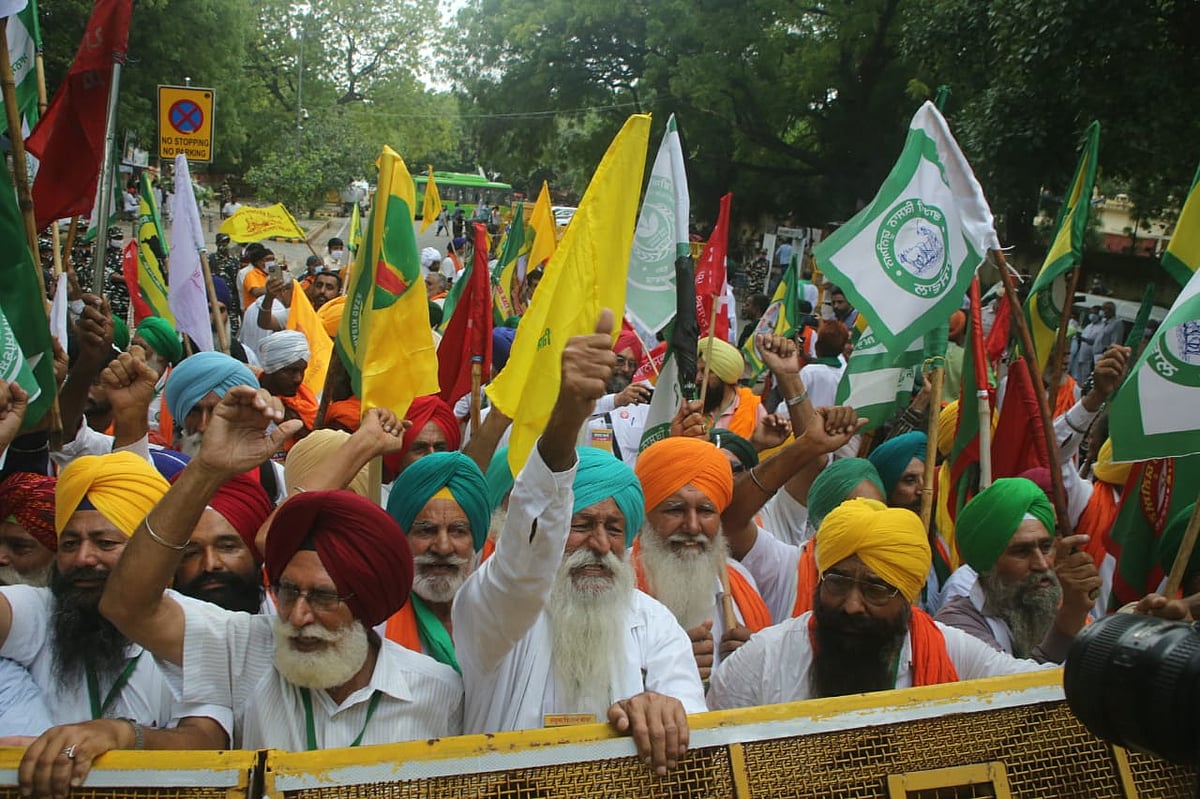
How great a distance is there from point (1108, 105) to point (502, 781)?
39.8 feet

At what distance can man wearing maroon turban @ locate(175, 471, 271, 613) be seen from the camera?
3.12 meters

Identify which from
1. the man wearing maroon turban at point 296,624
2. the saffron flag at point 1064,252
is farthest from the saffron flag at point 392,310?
the saffron flag at point 1064,252

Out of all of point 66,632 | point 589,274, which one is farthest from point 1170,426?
point 66,632

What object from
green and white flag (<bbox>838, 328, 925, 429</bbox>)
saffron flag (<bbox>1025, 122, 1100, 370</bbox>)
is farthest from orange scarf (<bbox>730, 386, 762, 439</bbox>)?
saffron flag (<bbox>1025, 122, 1100, 370</bbox>)

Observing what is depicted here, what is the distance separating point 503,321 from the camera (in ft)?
28.5

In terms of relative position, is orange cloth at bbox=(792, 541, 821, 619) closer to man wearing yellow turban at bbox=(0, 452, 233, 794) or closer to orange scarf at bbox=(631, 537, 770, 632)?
orange scarf at bbox=(631, 537, 770, 632)

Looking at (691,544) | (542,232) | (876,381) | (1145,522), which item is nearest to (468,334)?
(876,381)

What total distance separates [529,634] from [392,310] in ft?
4.72

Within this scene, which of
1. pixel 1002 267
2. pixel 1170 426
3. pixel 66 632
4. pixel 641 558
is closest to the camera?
pixel 66 632

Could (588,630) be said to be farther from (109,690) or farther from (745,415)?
(745,415)

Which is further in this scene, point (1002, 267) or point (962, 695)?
point (1002, 267)

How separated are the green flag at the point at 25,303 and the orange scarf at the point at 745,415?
12.0 feet

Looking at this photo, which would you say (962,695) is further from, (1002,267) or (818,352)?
(818,352)

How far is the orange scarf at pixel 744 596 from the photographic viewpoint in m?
3.71
